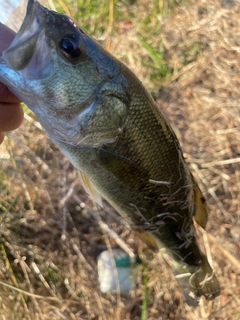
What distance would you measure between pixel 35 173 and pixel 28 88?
1.68 metres

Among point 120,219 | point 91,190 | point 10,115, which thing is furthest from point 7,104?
point 120,219

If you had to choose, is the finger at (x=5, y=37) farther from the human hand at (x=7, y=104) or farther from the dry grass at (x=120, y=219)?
the dry grass at (x=120, y=219)

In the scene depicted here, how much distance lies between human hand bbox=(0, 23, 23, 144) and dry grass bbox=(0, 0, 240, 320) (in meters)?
1.32

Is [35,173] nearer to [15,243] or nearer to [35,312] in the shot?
[15,243]

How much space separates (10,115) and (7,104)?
0.05m

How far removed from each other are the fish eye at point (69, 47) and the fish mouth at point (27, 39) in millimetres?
75

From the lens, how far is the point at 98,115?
1194 millimetres

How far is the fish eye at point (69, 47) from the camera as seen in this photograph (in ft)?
3.69

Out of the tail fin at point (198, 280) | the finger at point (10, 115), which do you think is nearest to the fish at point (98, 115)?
the finger at point (10, 115)

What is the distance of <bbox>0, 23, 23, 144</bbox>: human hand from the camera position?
1.14 metres

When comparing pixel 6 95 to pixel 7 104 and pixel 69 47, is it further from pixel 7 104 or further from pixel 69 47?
pixel 69 47

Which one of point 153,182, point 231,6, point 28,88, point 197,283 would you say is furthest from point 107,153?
point 231,6

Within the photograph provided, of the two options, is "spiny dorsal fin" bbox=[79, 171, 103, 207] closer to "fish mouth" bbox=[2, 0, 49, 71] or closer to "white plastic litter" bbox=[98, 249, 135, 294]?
"fish mouth" bbox=[2, 0, 49, 71]

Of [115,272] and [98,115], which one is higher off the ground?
[98,115]
